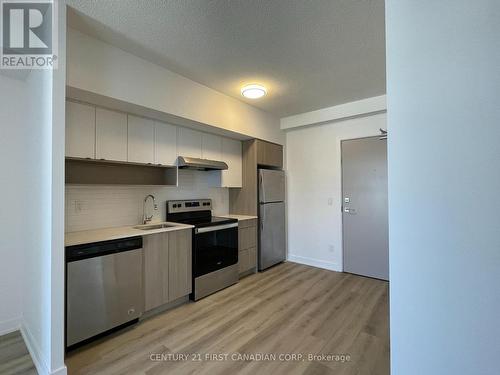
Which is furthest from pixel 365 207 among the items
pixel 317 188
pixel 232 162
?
pixel 232 162

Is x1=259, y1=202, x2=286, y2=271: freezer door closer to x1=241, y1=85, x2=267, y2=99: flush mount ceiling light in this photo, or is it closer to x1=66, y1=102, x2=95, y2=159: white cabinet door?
x1=241, y1=85, x2=267, y2=99: flush mount ceiling light

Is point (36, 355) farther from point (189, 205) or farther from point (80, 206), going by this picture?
point (189, 205)

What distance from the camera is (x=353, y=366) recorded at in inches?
72.2

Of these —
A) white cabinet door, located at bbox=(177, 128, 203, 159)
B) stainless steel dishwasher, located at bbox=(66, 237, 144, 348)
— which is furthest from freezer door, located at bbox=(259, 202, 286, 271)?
stainless steel dishwasher, located at bbox=(66, 237, 144, 348)

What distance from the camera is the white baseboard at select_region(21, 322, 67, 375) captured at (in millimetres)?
1637

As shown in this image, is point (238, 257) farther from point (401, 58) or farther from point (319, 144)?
point (401, 58)

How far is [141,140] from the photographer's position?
2758 mm

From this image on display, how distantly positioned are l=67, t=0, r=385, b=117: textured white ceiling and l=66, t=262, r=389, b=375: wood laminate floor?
2688 millimetres

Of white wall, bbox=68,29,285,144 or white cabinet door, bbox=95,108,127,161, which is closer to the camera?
white wall, bbox=68,29,285,144

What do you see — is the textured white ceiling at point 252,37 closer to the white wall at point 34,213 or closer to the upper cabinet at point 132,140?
the white wall at point 34,213

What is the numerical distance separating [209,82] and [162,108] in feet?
2.42

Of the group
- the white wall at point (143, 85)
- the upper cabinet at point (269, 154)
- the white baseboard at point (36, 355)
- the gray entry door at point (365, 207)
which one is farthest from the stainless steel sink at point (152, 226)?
the gray entry door at point (365, 207)

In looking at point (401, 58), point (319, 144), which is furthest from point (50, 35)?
point (319, 144)

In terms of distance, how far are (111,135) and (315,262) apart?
3.66m
